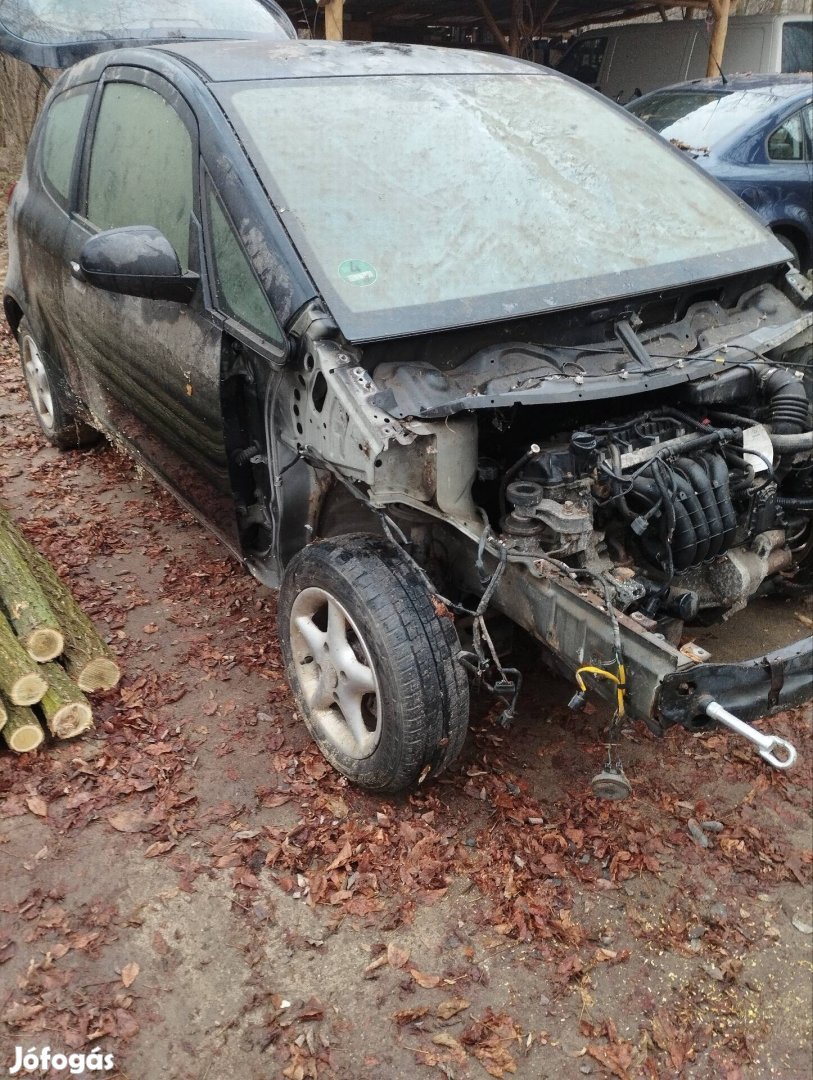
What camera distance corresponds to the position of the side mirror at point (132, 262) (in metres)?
2.79

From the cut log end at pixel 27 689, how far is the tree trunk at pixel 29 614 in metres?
0.14

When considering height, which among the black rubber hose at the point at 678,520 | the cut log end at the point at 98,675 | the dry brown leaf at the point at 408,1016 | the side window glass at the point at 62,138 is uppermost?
the side window glass at the point at 62,138

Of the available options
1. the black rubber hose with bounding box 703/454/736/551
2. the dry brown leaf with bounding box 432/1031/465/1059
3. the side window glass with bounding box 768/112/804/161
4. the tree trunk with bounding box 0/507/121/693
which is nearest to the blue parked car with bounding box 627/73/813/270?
the side window glass with bounding box 768/112/804/161

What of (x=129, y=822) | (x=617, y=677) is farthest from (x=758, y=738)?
(x=129, y=822)

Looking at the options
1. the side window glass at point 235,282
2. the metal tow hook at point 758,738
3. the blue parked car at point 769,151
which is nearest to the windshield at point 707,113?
the blue parked car at point 769,151

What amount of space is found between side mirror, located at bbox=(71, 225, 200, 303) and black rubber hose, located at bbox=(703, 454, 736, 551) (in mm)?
1798

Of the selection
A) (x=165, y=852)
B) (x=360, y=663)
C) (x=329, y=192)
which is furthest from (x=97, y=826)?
(x=329, y=192)

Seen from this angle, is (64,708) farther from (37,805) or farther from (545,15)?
(545,15)

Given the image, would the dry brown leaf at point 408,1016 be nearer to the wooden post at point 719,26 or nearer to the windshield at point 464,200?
the windshield at point 464,200

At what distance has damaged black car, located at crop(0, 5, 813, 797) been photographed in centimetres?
248

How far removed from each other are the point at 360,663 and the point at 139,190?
2.02 metres

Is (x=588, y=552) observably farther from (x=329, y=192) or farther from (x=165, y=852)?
(x=165, y=852)

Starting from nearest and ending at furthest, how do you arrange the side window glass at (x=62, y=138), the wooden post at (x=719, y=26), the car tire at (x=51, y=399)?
1. the side window glass at (x=62, y=138)
2. the car tire at (x=51, y=399)
3. the wooden post at (x=719, y=26)

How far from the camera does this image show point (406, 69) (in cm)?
337
